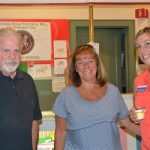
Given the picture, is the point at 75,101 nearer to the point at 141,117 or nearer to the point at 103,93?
the point at 103,93

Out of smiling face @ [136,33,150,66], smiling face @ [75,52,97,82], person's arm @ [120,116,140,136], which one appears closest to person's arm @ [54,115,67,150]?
smiling face @ [75,52,97,82]

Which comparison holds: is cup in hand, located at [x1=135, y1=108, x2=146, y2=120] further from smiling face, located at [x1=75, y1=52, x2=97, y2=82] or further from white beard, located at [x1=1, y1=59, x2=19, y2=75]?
white beard, located at [x1=1, y1=59, x2=19, y2=75]

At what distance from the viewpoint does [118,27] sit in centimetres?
518

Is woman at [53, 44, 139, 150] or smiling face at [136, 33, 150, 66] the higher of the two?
smiling face at [136, 33, 150, 66]

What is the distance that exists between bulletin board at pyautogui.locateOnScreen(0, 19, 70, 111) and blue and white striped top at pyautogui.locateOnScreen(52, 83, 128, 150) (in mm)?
1187

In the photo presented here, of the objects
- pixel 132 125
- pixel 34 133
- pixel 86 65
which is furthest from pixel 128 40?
pixel 34 133

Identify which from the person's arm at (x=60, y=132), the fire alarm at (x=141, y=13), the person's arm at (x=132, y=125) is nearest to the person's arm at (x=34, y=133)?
the person's arm at (x=60, y=132)

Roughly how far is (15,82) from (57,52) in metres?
1.79

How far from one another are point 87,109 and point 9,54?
612 mm

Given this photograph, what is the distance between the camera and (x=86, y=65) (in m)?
2.29

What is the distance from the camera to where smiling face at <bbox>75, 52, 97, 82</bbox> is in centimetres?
229

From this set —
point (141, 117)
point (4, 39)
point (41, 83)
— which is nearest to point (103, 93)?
point (141, 117)

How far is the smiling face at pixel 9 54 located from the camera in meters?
2.10

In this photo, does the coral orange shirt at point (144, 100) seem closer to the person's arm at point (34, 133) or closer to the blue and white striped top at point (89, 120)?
the blue and white striped top at point (89, 120)
